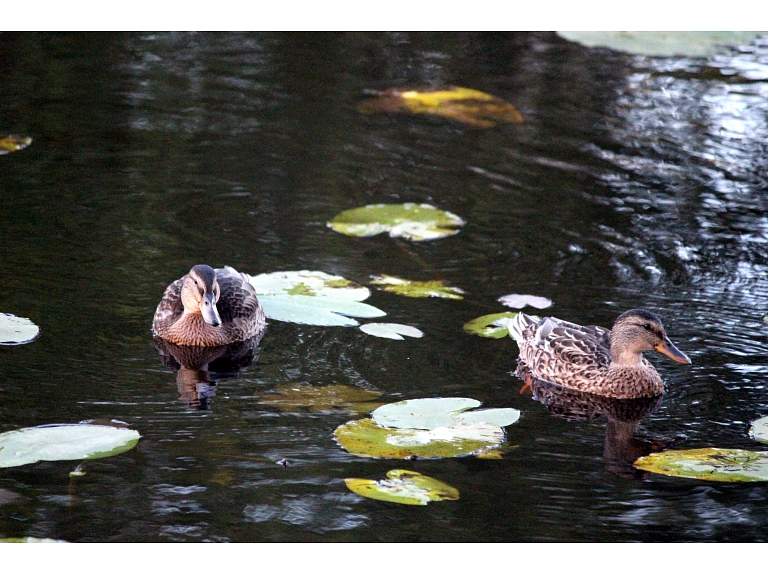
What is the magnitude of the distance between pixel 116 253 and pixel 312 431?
11.5 ft

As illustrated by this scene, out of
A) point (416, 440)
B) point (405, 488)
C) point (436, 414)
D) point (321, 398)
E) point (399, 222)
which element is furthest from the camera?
point (399, 222)

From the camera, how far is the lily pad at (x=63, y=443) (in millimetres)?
6598

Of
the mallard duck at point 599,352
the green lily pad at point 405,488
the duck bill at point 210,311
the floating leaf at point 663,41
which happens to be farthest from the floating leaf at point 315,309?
the floating leaf at point 663,41

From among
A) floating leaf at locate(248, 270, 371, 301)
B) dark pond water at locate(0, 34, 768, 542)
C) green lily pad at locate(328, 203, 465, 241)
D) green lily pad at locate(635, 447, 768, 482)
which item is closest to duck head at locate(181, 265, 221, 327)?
dark pond water at locate(0, 34, 768, 542)

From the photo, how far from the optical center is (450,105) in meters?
13.8

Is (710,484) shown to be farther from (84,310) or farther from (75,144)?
(75,144)

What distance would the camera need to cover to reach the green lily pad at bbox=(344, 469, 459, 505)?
635 centimetres

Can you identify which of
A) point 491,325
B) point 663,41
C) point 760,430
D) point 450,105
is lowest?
point 760,430

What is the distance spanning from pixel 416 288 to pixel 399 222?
1.41m

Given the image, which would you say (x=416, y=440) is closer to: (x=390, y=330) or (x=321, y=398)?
(x=321, y=398)

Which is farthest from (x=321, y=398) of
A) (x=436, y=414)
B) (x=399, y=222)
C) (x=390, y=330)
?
(x=399, y=222)

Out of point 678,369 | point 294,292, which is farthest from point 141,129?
point 678,369

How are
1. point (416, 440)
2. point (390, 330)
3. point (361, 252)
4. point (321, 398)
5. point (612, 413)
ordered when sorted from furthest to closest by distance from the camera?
point (361, 252) < point (390, 330) < point (612, 413) < point (321, 398) < point (416, 440)

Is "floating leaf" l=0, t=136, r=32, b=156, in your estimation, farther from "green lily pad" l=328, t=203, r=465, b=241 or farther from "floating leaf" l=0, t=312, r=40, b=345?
"floating leaf" l=0, t=312, r=40, b=345
